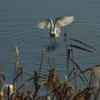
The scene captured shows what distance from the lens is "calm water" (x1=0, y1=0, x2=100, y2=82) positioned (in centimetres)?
376

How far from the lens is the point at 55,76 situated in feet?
5.63

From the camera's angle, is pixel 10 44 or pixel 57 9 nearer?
pixel 10 44

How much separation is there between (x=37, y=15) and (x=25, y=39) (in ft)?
2.26

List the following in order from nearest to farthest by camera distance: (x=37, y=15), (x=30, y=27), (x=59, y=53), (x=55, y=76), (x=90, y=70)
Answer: (x=90, y=70) < (x=55, y=76) < (x=59, y=53) < (x=30, y=27) < (x=37, y=15)

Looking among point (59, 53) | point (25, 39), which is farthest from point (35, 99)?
point (25, 39)

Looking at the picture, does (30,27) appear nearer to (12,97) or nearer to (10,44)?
(10,44)

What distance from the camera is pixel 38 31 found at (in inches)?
176

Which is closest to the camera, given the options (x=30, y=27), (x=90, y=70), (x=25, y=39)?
(x=90, y=70)

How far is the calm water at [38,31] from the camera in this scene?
376 cm

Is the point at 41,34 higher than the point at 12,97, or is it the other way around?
the point at 12,97

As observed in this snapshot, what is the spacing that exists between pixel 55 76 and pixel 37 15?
3.21m

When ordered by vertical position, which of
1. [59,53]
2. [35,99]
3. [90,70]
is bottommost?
[59,53]

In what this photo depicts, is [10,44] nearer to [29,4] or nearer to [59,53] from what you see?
[59,53]

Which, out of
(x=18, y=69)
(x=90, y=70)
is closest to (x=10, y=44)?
(x=18, y=69)
